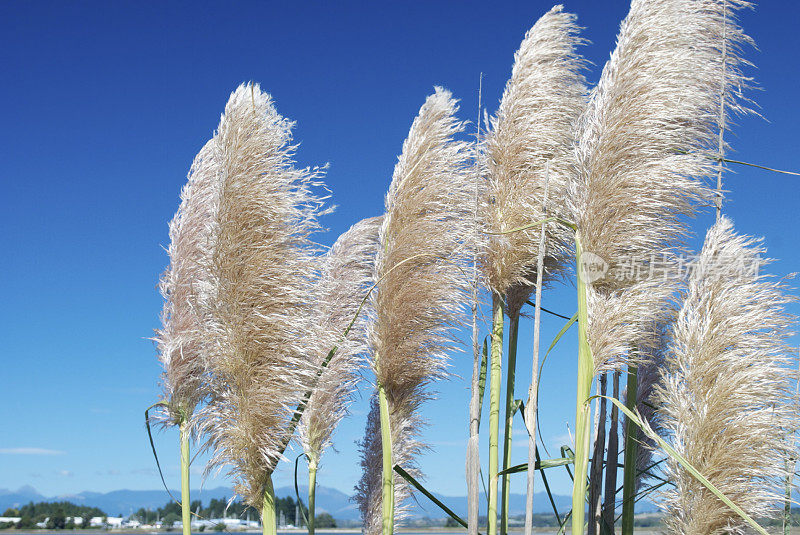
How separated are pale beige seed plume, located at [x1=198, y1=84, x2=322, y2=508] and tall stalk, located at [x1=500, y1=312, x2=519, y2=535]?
1.19 meters

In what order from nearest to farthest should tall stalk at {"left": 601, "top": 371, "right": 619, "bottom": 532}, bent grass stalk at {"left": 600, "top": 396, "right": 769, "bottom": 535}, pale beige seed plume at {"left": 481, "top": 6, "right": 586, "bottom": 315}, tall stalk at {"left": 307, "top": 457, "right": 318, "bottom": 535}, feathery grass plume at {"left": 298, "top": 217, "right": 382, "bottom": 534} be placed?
1. bent grass stalk at {"left": 600, "top": 396, "right": 769, "bottom": 535}
2. pale beige seed plume at {"left": 481, "top": 6, "right": 586, "bottom": 315}
3. tall stalk at {"left": 601, "top": 371, "right": 619, "bottom": 532}
4. feathery grass plume at {"left": 298, "top": 217, "right": 382, "bottom": 534}
5. tall stalk at {"left": 307, "top": 457, "right": 318, "bottom": 535}

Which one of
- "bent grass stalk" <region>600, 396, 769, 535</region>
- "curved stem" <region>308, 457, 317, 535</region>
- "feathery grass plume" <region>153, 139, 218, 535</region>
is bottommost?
"curved stem" <region>308, 457, 317, 535</region>

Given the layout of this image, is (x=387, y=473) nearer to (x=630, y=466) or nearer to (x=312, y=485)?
(x=630, y=466)

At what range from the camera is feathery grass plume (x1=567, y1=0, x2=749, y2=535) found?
2746mm

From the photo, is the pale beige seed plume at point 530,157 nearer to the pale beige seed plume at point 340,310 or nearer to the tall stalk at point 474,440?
the tall stalk at point 474,440

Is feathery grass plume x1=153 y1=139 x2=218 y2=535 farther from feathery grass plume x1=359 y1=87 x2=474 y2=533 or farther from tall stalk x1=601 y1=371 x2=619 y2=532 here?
tall stalk x1=601 y1=371 x2=619 y2=532

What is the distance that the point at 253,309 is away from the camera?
2.51 meters

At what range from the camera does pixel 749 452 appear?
275cm

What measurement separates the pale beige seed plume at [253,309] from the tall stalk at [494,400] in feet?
3.27

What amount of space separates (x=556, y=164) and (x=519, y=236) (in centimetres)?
39

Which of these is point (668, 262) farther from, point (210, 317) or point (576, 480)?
point (210, 317)

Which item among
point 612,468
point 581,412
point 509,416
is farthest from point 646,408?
point 581,412

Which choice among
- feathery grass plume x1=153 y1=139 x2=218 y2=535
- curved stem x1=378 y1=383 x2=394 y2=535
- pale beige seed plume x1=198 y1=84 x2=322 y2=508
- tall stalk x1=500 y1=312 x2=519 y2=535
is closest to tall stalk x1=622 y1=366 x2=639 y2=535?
tall stalk x1=500 y1=312 x2=519 y2=535

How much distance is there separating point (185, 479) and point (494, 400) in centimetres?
156
